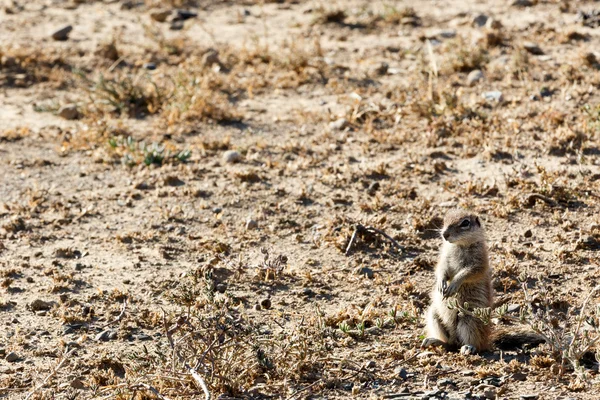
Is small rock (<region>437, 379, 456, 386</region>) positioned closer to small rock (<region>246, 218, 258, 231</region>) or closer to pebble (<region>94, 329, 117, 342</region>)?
pebble (<region>94, 329, 117, 342</region>)

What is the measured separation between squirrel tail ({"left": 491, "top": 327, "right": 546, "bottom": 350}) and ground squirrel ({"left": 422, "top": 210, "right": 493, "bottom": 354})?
111 mm

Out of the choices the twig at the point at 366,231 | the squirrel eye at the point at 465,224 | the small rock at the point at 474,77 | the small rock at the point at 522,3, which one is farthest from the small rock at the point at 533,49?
the squirrel eye at the point at 465,224

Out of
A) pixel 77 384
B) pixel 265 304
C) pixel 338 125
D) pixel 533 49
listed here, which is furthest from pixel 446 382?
pixel 533 49

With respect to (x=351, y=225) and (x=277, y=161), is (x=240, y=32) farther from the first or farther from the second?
(x=351, y=225)

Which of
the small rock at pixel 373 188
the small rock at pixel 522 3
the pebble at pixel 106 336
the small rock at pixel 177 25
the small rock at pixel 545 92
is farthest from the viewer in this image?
the small rock at pixel 177 25

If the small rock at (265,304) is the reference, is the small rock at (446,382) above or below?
above

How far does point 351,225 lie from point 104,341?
8.08 ft

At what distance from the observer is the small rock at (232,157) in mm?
9406

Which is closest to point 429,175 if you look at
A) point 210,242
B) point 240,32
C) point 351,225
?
point 351,225

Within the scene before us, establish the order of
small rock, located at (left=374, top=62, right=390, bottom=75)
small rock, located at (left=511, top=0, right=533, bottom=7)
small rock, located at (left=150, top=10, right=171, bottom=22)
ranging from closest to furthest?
small rock, located at (left=374, top=62, right=390, bottom=75), small rock, located at (left=511, top=0, right=533, bottom=7), small rock, located at (left=150, top=10, right=171, bottom=22)

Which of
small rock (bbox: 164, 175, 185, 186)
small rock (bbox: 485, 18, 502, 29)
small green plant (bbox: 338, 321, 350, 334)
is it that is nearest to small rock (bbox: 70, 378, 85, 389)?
small green plant (bbox: 338, 321, 350, 334)

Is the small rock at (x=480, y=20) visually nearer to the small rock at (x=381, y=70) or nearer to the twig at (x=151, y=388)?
the small rock at (x=381, y=70)

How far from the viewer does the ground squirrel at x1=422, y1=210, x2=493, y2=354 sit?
5.98 m

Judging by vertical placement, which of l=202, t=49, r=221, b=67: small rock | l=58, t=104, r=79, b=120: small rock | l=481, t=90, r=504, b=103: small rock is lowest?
l=58, t=104, r=79, b=120: small rock
